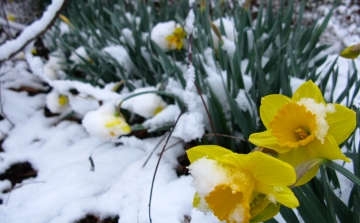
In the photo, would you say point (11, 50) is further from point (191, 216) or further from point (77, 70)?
point (191, 216)

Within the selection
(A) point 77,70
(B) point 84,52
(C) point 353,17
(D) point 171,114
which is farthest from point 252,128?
(C) point 353,17

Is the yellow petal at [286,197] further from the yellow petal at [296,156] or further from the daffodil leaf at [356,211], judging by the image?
the daffodil leaf at [356,211]

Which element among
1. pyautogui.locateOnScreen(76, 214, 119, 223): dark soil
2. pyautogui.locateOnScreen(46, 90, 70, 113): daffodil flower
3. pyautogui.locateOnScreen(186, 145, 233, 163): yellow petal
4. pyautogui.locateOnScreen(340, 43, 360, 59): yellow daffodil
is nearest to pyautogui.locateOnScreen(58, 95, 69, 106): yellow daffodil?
pyautogui.locateOnScreen(46, 90, 70, 113): daffodil flower

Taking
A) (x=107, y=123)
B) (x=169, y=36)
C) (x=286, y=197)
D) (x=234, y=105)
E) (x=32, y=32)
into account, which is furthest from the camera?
(x=32, y=32)

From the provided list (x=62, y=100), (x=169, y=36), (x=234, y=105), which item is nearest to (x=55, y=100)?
(x=62, y=100)

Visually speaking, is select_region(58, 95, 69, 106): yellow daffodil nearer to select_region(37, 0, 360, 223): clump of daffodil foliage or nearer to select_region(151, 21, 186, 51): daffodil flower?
select_region(37, 0, 360, 223): clump of daffodil foliage

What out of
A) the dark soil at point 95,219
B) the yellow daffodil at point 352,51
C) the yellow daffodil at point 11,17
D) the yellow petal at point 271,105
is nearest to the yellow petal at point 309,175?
the yellow petal at point 271,105

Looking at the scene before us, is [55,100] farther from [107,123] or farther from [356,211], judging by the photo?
[356,211]
